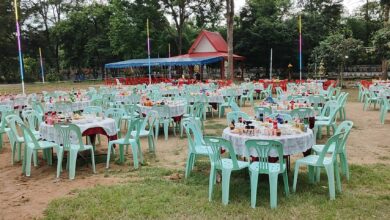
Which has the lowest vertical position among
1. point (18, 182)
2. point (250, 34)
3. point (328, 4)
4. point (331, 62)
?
point (18, 182)

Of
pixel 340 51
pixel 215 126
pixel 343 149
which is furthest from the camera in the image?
pixel 340 51

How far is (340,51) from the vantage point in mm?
23578

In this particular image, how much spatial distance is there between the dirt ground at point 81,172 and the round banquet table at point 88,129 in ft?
1.90

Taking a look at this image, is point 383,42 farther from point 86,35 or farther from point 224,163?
point 86,35

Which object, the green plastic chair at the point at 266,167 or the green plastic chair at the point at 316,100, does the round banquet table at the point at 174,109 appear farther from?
the green plastic chair at the point at 266,167

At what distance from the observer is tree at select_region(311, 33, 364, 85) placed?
23.3 m

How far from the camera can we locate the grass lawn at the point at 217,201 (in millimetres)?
4492

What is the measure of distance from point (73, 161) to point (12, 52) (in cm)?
4110

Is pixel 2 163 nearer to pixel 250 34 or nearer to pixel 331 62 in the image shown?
pixel 331 62

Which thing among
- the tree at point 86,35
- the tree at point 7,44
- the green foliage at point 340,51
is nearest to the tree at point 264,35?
the green foliage at point 340,51

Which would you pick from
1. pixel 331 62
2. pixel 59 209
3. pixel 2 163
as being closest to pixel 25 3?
pixel 331 62

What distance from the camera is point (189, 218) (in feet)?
14.5

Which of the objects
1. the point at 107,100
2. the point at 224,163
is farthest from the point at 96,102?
the point at 224,163

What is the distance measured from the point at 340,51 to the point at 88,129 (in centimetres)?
2036
